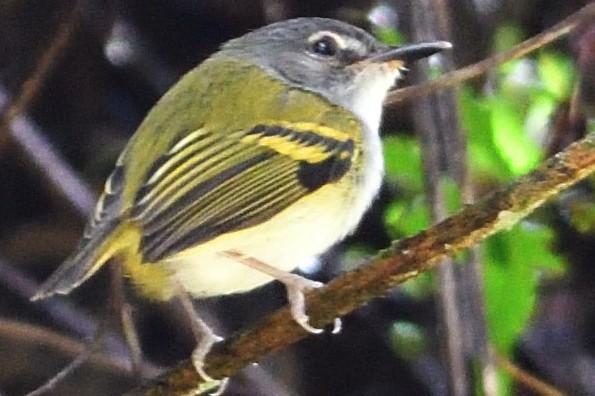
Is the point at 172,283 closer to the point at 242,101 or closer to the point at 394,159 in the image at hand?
the point at 242,101

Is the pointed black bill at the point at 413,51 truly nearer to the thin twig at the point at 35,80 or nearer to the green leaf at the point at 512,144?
the green leaf at the point at 512,144

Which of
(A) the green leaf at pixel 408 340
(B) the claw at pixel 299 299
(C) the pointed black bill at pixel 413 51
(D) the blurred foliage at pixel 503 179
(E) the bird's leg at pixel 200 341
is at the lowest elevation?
(A) the green leaf at pixel 408 340

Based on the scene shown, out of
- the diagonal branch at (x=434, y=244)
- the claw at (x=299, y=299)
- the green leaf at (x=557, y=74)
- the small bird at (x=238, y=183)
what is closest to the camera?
the diagonal branch at (x=434, y=244)

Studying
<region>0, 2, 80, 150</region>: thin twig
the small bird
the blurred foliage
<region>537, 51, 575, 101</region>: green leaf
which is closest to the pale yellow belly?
the small bird

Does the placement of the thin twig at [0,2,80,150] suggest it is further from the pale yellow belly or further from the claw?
the claw

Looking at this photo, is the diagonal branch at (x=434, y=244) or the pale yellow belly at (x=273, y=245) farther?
the pale yellow belly at (x=273, y=245)

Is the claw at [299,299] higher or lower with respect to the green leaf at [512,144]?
higher

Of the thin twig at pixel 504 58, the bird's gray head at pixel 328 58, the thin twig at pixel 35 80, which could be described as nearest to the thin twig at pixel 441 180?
the thin twig at pixel 504 58
